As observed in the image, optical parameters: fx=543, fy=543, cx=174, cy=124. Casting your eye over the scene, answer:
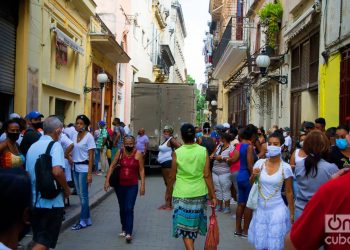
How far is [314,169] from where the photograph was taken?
5480mm

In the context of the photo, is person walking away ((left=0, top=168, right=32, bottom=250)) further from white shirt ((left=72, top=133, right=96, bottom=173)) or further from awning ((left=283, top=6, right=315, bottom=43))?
awning ((left=283, top=6, right=315, bottom=43))

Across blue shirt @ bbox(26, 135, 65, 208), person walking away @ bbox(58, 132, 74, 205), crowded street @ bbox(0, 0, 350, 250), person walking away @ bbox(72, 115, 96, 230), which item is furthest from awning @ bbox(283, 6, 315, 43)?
blue shirt @ bbox(26, 135, 65, 208)

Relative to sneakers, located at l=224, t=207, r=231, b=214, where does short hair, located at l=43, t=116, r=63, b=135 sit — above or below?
above

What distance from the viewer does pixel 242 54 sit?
27688 mm

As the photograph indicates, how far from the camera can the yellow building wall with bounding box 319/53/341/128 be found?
12.6m

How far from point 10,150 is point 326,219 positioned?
4.89 metres

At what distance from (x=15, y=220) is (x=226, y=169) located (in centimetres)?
879

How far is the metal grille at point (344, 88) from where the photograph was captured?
11.9m

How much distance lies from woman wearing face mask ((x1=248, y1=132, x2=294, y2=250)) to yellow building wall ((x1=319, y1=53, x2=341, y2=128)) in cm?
666

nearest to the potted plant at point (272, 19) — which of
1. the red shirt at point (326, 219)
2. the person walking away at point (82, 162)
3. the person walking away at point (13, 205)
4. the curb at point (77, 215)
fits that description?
the curb at point (77, 215)

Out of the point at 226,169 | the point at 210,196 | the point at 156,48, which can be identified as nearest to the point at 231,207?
the point at 226,169

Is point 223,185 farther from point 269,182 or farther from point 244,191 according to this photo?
point 269,182

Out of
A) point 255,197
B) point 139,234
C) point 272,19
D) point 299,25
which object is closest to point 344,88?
point 299,25

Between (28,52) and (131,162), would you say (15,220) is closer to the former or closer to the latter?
(131,162)
